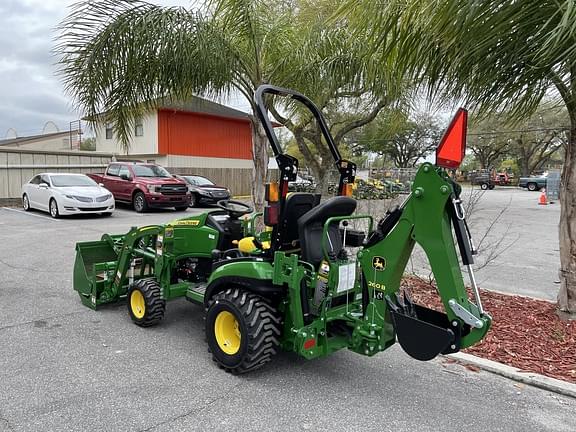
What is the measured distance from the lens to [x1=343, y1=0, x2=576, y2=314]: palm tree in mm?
3090

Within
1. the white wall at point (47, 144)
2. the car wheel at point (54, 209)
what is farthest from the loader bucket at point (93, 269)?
the white wall at point (47, 144)

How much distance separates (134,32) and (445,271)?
205 inches

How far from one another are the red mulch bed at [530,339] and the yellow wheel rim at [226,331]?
2240 mm

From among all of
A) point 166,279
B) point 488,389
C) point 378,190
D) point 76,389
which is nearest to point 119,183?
point 378,190

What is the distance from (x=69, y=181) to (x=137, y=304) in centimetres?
1148

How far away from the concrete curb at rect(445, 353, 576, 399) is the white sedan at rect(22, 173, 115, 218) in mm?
12330

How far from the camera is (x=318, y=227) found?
3625 millimetres

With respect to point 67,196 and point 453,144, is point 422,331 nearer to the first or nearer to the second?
point 453,144

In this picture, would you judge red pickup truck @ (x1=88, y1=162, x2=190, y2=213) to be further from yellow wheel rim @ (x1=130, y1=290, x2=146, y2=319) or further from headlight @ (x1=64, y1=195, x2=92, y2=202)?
yellow wheel rim @ (x1=130, y1=290, x2=146, y2=319)

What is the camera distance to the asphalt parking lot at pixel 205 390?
9.96 feet

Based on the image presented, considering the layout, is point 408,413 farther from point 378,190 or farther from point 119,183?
point 378,190

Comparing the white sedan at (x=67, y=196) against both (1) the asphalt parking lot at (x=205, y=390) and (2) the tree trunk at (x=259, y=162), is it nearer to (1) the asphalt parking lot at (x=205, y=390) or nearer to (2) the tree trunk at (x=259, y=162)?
(2) the tree trunk at (x=259, y=162)

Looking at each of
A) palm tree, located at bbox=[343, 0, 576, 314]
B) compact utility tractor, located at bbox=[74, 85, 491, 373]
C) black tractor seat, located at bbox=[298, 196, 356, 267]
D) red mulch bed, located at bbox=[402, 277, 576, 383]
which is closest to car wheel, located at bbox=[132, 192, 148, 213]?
compact utility tractor, located at bbox=[74, 85, 491, 373]

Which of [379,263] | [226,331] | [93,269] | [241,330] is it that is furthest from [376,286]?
[93,269]
